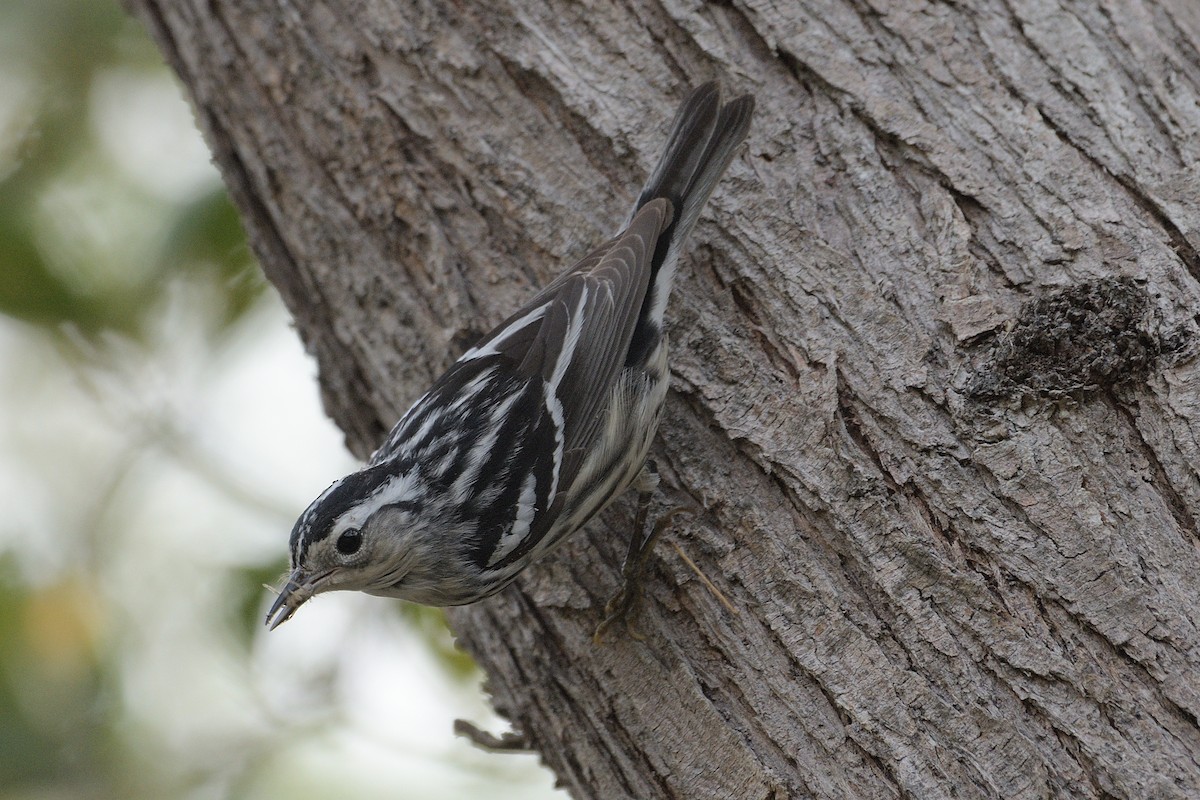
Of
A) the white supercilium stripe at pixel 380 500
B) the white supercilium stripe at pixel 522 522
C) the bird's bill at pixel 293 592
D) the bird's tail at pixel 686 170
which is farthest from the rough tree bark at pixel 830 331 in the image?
the bird's bill at pixel 293 592

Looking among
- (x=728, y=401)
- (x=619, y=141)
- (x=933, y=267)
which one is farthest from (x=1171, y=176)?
(x=619, y=141)

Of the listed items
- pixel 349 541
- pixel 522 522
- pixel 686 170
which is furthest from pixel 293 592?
pixel 686 170

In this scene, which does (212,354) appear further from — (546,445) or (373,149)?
(546,445)

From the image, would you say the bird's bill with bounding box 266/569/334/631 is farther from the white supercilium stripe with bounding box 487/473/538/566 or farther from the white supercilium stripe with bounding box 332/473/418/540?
the white supercilium stripe with bounding box 487/473/538/566

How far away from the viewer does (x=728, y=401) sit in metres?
2.68

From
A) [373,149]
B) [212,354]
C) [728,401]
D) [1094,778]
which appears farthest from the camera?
[212,354]

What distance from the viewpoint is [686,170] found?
108 inches

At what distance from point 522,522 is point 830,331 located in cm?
94

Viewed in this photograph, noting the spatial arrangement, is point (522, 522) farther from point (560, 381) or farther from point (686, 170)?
point (686, 170)

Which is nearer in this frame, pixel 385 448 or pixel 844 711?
pixel 844 711

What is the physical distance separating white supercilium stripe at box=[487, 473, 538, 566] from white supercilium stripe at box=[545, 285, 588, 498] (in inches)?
2.0

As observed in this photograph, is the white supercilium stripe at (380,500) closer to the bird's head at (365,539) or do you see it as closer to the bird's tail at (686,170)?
the bird's head at (365,539)

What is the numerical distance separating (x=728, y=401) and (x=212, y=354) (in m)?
2.17

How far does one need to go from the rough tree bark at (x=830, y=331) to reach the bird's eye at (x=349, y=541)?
0.47 m
